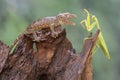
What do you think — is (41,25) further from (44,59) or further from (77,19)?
(77,19)

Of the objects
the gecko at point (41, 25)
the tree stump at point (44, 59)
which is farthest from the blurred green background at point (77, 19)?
the tree stump at point (44, 59)

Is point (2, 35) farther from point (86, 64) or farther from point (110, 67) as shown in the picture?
point (86, 64)

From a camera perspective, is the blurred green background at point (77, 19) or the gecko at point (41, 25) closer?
the gecko at point (41, 25)

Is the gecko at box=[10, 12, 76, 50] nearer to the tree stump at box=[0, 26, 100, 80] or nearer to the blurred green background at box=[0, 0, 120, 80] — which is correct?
the tree stump at box=[0, 26, 100, 80]

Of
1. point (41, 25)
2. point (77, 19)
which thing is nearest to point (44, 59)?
point (41, 25)

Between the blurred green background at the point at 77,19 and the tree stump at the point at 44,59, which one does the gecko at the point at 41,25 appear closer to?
the tree stump at the point at 44,59

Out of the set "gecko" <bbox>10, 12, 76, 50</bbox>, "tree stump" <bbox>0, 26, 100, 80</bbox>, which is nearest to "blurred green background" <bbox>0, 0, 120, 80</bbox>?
"gecko" <bbox>10, 12, 76, 50</bbox>
